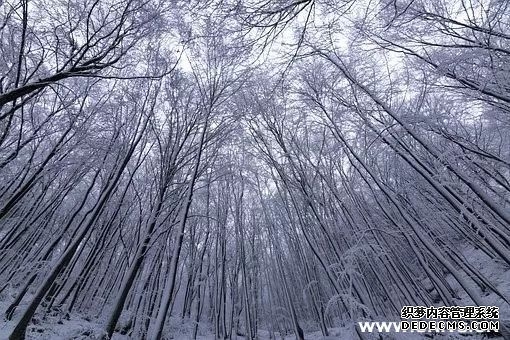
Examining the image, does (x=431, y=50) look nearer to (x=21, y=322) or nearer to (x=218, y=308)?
(x=21, y=322)

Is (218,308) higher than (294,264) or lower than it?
lower

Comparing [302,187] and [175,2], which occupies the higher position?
[175,2]

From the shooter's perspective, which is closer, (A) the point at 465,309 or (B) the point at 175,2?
(B) the point at 175,2

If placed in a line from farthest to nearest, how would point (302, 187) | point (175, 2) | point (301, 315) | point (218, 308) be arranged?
point (301, 315), point (218, 308), point (302, 187), point (175, 2)

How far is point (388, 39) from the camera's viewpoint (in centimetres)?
349

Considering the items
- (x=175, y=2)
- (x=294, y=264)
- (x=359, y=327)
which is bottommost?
(x=359, y=327)

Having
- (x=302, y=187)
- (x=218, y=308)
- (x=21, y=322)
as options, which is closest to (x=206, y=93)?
(x=302, y=187)

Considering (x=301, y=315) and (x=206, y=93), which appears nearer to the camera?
(x=206, y=93)

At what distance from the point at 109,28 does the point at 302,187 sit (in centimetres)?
382

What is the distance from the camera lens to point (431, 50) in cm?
364

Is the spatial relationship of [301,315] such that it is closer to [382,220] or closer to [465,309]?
[382,220]

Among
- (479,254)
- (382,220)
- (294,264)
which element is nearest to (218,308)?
(294,264)

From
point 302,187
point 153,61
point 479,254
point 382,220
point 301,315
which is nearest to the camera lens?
point 302,187

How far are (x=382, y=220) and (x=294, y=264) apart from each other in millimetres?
6254
